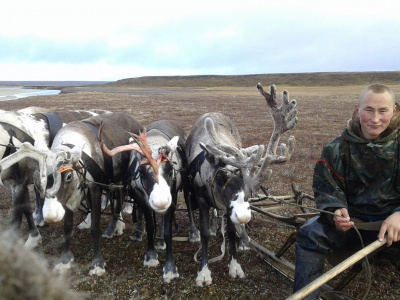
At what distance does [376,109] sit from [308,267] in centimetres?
173

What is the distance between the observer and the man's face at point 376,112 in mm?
3441

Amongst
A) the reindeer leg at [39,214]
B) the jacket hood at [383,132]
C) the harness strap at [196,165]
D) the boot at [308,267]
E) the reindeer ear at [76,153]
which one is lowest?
the reindeer leg at [39,214]

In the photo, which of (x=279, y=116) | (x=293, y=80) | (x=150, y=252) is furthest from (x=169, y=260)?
(x=293, y=80)

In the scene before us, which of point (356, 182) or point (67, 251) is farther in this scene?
point (67, 251)

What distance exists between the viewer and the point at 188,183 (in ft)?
18.3

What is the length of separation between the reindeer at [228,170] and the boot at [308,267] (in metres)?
0.76

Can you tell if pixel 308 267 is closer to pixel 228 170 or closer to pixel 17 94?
pixel 228 170

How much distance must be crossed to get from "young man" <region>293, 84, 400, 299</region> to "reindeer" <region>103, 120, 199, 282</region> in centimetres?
177

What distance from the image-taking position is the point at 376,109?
3.46 meters

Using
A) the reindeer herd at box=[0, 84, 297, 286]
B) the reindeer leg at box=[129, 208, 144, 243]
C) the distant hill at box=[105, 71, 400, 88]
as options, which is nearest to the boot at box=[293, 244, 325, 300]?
the reindeer herd at box=[0, 84, 297, 286]

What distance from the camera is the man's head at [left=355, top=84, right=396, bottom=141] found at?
3443 mm

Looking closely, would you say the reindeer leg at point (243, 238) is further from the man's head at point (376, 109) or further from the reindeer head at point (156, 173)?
→ the man's head at point (376, 109)

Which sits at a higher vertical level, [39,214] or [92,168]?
[92,168]

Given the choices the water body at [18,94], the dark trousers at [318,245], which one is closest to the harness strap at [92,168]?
the dark trousers at [318,245]
